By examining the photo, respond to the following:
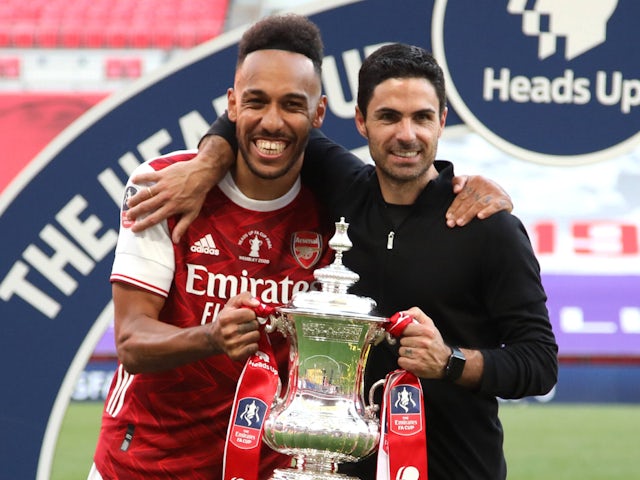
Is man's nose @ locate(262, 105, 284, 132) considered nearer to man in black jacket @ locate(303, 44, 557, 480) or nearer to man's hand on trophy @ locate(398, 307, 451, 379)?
man in black jacket @ locate(303, 44, 557, 480)

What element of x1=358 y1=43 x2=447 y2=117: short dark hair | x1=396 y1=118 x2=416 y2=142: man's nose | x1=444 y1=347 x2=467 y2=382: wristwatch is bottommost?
x1=444 y1=347 x2=467 y2=382: wristwatch

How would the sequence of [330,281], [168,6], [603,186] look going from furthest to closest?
1. [603,186]
2. [168,6]
3. [330,281]

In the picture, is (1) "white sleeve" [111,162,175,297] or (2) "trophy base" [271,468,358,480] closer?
(2) "trophy base" [271,468,358,480]

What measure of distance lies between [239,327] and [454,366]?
0.39 metres

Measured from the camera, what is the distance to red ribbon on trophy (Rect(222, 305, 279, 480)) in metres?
2.12

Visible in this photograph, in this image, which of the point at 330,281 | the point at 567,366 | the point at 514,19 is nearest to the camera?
the point at 330,281

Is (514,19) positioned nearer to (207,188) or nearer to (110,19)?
(207,188)

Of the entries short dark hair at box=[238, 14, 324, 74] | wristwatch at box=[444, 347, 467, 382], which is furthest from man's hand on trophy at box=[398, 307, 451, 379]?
short dark hair at box=[238, 14, 324, 74]

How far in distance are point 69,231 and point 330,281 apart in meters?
1.76

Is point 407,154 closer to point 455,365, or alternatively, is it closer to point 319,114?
point 319,114

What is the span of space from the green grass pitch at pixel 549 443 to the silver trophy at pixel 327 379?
4826mm

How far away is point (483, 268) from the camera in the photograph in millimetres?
2203

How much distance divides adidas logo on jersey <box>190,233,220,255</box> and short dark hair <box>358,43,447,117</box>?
443 millimetres

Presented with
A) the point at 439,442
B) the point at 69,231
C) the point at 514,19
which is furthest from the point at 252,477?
the point at 514,19
